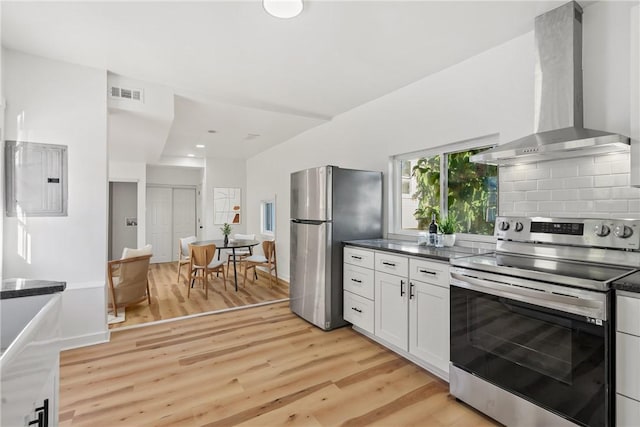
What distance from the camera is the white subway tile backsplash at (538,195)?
7.32 ft

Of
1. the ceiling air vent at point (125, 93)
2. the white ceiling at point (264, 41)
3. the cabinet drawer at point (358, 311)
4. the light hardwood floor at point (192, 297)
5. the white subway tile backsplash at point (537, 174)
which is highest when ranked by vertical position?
the white ceiling at point (264, 41)

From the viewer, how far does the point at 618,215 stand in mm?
1911

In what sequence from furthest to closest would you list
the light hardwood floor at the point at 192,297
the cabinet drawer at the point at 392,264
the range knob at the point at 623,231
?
the light hardwood floor at the point at 192,297, the cabinet drawer at the point at 392,264, the range knob at the point at 623,231

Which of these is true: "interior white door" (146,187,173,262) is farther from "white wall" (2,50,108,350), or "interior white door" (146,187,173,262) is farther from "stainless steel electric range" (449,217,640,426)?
"stainless steel electric range" (449,217,640,426)

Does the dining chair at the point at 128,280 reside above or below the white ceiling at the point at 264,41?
below

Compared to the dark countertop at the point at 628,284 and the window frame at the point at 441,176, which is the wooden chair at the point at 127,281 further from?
the dark countertop at the point at 628,284

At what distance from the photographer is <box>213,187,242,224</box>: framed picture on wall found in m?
7.42

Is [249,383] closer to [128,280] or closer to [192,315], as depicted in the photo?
[192,315]

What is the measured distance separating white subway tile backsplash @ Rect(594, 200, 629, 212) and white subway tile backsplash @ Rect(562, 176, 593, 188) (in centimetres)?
12

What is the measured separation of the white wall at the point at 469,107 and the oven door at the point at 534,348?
128 centimetres

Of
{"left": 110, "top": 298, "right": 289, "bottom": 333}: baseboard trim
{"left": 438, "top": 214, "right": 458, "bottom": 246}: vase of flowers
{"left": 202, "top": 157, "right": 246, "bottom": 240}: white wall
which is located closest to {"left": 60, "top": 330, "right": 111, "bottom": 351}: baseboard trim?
{"left": 110, "top": 298, "right": 289, "bottom": 333}: baseboard trim

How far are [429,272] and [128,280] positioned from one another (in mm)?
3438

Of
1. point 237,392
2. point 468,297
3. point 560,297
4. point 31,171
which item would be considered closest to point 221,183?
point 31,171

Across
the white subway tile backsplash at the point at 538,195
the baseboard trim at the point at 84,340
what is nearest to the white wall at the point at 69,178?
the baseboard trim at the point at 84,340
